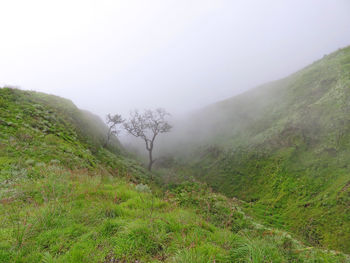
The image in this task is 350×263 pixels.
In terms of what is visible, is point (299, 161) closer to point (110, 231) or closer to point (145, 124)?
point (110, 231)

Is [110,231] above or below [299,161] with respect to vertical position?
above

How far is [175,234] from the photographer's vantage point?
3439 millimetres

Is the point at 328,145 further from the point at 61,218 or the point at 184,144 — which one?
the point at 184,144

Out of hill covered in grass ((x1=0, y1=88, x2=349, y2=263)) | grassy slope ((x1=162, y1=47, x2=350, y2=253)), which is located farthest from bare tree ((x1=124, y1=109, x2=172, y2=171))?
hill covered in grass ((x1=0, y1=88, x2=349, y2=263))

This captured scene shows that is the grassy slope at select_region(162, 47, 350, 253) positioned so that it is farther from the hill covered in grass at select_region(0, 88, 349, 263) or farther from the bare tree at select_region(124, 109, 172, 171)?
the bare tree at select_region(124, 109, 172, 171)

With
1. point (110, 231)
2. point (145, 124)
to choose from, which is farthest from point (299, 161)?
point (145, 124)

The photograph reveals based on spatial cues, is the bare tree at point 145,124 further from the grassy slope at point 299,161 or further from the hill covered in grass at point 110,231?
the hill covered in grass at point 110,231

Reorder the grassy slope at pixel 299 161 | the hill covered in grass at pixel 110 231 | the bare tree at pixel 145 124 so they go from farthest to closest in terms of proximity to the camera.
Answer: the bare tree at pixel 145 124, the grassy slope at pixel 299 161, the hill covered in grass at pixel 110 231

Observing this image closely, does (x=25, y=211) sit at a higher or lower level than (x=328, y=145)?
higher

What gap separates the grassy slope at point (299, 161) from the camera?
959 centimetres

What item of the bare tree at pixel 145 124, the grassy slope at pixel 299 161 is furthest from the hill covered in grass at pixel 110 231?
the bare tree at pixel 145 124

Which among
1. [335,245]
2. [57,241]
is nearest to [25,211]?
[57,241]

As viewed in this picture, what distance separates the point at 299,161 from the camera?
48.2 feet

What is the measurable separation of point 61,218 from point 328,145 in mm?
18558
